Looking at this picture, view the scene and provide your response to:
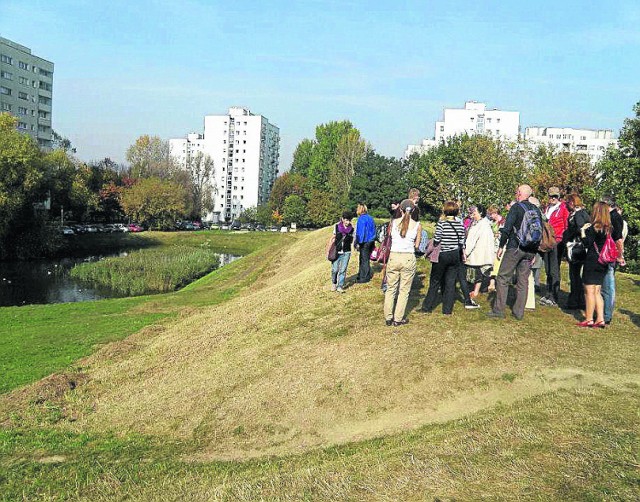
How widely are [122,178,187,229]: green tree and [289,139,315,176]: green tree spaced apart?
34.1 m

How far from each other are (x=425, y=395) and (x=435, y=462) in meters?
2.32

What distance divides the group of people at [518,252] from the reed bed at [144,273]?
30.7m

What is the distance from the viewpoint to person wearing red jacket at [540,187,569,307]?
12914 millimetres

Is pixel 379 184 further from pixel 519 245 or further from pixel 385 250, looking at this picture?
pixel 519 245

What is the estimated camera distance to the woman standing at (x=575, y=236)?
1164cm

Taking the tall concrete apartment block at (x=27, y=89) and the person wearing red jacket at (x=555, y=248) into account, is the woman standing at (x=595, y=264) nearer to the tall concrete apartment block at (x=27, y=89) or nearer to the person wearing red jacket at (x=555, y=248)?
the person wearing red jacket at (x=555, y=248)

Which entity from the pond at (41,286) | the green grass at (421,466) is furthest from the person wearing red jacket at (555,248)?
the pond at (41,286)

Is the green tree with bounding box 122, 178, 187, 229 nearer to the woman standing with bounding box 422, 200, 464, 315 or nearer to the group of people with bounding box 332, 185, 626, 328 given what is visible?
the group of people with bounding box 332, 185, 626, 328

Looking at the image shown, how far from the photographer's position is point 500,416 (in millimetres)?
7402

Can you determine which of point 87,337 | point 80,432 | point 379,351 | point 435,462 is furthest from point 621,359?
point 87,337

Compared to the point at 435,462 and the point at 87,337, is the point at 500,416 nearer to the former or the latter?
the point at 435,462

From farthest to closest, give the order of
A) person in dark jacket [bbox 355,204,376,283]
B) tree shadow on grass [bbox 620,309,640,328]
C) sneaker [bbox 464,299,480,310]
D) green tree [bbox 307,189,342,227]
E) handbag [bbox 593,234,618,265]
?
1. green tree [bbox 307,189,342,227]
2. person in dark jacket [bbox 355,204,376,283]
3. sneaker [bbox 464,299,480,310]
4. tree shadow on grass [bbox 620,309,640,328]
5. handbag [bbox 593,234,618,265]

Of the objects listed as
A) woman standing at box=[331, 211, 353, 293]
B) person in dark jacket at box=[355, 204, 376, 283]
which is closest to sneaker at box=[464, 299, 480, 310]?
woman standing at box=[331, 211, 353, 293]

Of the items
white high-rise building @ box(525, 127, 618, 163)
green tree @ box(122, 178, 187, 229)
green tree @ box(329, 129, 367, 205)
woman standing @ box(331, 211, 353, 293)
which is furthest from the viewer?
white high-rise building @ box(525, 127, 618, 163)
